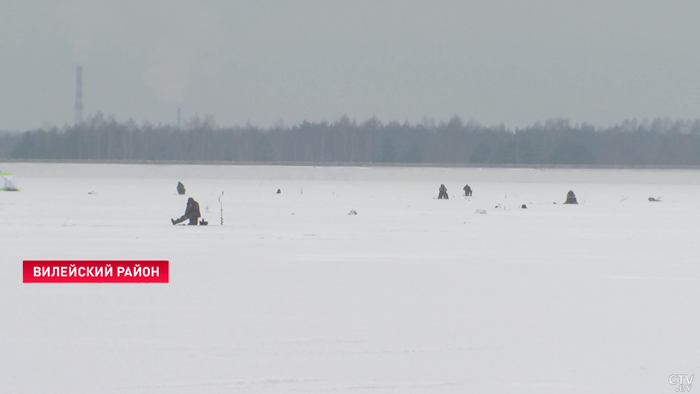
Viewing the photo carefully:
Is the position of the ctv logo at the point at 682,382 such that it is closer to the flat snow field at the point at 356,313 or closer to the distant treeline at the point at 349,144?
the flat snow field at the point at 356,313

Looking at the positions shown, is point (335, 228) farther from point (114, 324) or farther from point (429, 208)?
point (114, 324)

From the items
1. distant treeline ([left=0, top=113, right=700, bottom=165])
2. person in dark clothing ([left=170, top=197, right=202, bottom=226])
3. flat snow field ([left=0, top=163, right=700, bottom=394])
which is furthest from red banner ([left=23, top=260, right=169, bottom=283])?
distant treeline ([left=0, top=113, right=700, bottom=165])

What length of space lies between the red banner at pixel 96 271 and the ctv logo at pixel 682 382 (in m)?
6.97

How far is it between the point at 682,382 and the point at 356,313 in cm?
380

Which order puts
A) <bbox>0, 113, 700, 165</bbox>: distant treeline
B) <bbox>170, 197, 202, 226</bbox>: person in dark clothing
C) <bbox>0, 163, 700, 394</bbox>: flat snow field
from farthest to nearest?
1. <bbox>0, 113, 700, 165</bbox>: distant treeline
2. <bbox>170, 197, 202, 226</bbox>: person in dark clothing
3. <bbox>0, 163, 700, 394</bbox>: flat snow field

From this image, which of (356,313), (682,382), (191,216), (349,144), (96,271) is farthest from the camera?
(349,144)

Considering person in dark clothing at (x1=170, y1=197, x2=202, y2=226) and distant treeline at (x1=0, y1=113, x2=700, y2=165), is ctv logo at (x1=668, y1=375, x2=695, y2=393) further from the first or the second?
distant treeline at (x1=0, y1=113, x2=700, y2=165)

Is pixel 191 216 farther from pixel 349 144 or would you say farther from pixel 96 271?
pixel 349 144

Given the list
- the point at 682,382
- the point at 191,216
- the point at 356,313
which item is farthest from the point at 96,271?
the point at 191,216

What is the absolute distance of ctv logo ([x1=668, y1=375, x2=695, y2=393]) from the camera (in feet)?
23.5

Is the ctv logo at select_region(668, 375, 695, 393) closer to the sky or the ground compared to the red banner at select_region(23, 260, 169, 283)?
closer to the sky

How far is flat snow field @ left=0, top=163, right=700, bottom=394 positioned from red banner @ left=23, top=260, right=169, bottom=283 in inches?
9.7

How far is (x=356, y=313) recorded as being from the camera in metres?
10.2

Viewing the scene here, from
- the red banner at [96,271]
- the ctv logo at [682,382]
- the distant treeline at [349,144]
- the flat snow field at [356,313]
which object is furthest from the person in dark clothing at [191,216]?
the distant treeline at [349,144]
